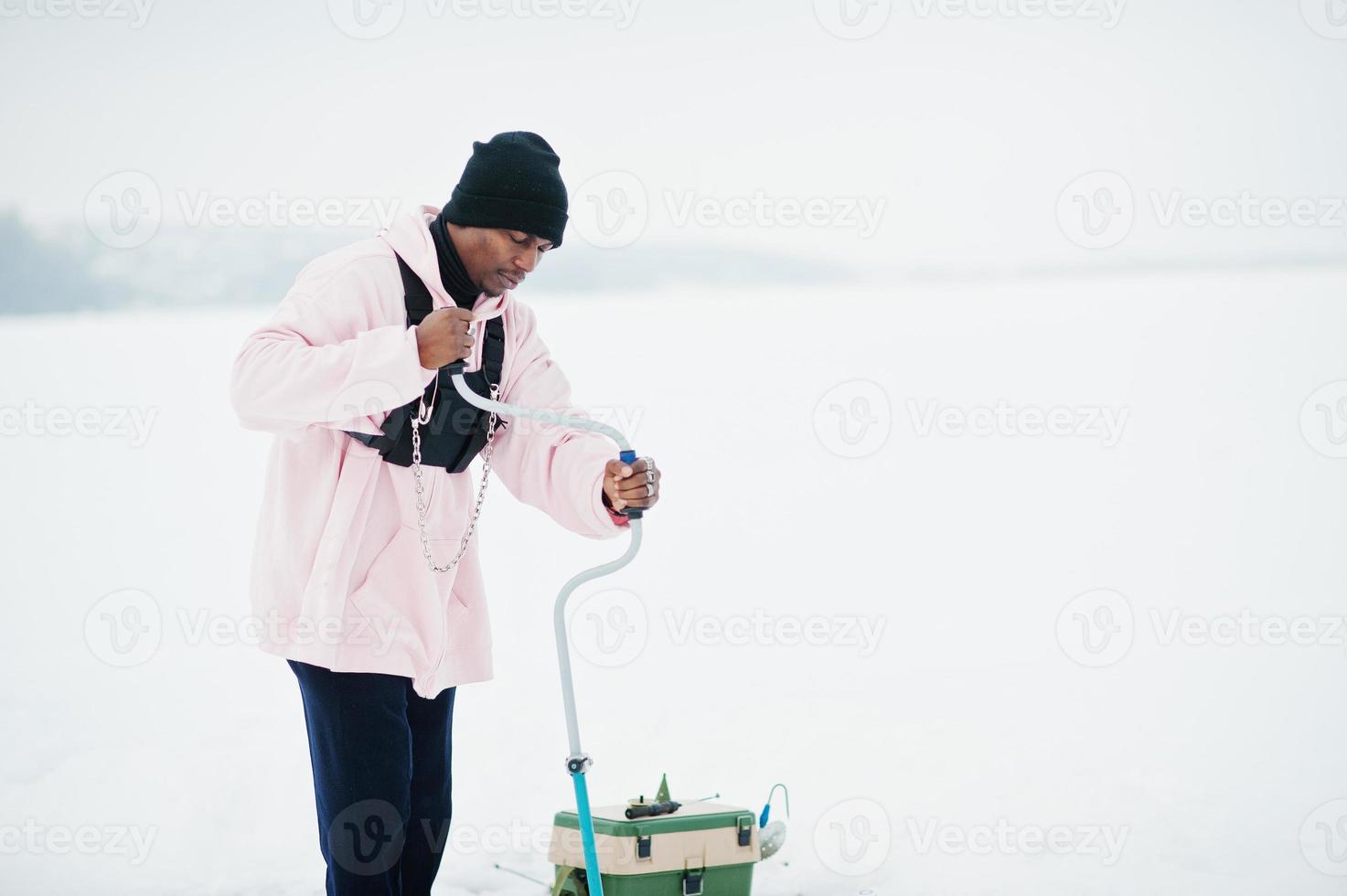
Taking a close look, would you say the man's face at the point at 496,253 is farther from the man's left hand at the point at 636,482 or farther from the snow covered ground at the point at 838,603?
the snow covered ground at the point at 838,603

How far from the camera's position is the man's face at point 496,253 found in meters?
1.51

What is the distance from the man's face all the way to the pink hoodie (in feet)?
0.12

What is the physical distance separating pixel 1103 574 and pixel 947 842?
211 centimetres

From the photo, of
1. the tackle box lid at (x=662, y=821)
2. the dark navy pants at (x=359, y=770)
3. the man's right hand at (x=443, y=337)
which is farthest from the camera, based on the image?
the tackle box lid at (x=662, y=821)

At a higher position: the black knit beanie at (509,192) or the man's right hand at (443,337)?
the black knit beanie at (509,192)

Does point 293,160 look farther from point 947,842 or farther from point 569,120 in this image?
point 947,842

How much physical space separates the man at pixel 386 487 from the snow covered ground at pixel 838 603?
37.6 inches

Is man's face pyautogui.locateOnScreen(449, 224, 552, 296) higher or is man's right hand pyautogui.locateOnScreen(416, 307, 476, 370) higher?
man's face pyautogui.locateOnScreen(449, 224, 552, 296)

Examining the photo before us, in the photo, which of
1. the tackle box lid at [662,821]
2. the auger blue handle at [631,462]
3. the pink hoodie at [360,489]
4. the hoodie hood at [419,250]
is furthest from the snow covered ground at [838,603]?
the hoodie hood at [419,250]

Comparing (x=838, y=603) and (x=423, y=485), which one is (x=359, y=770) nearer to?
(x=423, y=485)

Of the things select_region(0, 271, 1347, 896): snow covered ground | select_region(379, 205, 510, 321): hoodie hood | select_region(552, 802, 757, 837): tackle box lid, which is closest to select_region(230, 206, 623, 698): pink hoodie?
select_region(379, 205, 510, 321): hoodie hood

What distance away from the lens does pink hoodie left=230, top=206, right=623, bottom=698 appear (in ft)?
4.33

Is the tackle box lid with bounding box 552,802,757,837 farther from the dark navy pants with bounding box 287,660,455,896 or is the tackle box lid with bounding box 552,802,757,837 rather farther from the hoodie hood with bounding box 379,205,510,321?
the hoodie hood with bounding box 379,205,510,321

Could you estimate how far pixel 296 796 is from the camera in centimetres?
270
